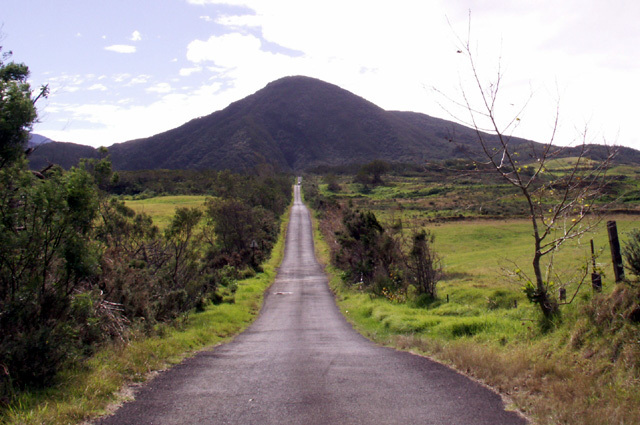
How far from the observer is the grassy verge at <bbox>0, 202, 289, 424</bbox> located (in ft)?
17.1

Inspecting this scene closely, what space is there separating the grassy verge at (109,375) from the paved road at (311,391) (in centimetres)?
31

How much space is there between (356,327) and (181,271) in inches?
245

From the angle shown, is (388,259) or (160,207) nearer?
(388,259)

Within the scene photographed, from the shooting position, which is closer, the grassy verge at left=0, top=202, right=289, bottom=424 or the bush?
the grassy verge at left=0, top=202, right=289, bottom=424

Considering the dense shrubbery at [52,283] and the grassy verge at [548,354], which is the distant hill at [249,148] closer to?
the grassy verge at [548,354]

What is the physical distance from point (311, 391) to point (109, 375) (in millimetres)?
2829

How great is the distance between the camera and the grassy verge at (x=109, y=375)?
5199mm

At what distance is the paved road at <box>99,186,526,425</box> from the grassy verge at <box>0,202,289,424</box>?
31cm

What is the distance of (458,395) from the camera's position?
245 inches

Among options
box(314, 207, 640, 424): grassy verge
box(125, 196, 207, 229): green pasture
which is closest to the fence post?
box(314, 207, 640, 424): grassy verge

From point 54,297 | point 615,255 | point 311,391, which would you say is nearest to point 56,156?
point 54,297

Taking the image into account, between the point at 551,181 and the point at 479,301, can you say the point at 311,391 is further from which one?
the point at 479,301

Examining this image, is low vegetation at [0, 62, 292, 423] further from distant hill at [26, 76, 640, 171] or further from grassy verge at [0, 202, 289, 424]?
distant hill at [26, 76, 640, 171]

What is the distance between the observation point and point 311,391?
6484 mm
